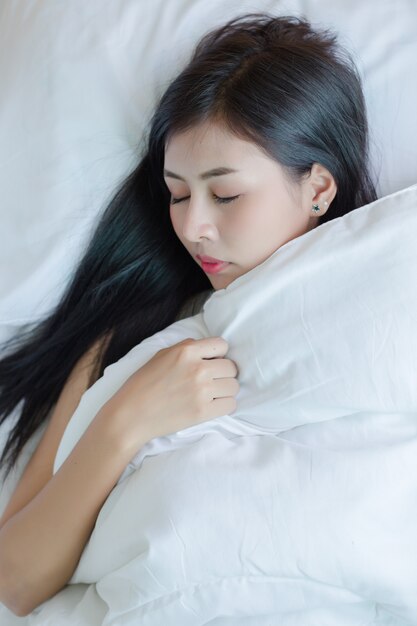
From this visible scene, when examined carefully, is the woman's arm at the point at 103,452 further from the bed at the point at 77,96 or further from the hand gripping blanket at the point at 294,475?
the bed at the point at 77,96

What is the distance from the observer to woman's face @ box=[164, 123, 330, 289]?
1.14 meters

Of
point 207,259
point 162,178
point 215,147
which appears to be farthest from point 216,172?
point 162,178

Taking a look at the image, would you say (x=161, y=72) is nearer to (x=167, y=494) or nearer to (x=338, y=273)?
(x=338, y=273)

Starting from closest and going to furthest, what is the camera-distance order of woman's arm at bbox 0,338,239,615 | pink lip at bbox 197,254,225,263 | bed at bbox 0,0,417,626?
1. woman's arm at bbox 0,338,239,615
2. pink lip at bbox 197,254,225,263
3. bed at bbox 0,0,417,626

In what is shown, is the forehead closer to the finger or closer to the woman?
the woman

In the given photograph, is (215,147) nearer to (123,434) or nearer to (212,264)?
(212,264)

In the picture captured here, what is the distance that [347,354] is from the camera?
1058mm

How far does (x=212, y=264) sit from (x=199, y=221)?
83 millimetres

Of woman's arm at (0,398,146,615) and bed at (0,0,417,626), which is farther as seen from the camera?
bed at (0,0,417,626)

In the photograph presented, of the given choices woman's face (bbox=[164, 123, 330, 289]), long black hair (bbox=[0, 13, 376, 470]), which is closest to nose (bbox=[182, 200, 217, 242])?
woman's face (bbox=[164, 123, 330, 289])

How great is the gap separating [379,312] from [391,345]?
0.14ft

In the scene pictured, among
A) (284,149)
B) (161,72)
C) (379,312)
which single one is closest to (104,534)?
(379,312)

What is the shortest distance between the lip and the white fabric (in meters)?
0.27

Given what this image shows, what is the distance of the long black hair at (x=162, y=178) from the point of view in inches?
46.2
